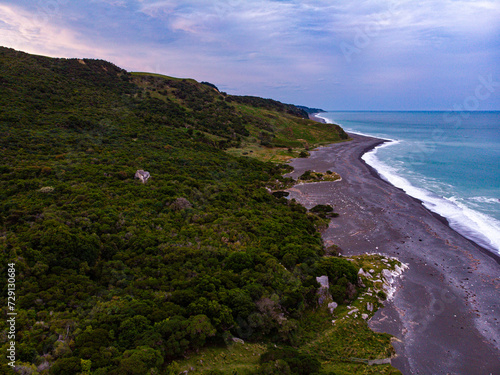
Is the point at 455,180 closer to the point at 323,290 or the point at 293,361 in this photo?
the point at 323,290

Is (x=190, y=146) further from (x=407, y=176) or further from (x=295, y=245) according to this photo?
(x=407, y=176)

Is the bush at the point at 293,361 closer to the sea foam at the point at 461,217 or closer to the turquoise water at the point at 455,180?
the sea foam at the point at 461,217

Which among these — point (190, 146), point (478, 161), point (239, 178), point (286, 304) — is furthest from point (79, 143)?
point (478, 161)

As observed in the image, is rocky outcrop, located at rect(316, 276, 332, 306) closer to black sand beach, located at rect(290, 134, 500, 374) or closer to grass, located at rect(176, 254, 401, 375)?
grass, located at rect(176, 254, 401, 375)

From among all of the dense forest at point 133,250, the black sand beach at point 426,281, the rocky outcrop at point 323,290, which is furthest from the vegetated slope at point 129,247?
the black sand beach at point 426,281

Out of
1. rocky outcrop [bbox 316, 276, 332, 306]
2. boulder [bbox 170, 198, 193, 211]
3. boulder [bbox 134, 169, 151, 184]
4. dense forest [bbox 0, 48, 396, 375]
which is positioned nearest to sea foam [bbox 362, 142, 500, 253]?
dense forest [bbox 0, 48, 396, 375]

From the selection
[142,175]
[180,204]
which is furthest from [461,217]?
[142,175]

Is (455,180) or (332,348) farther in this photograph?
(455,180)
